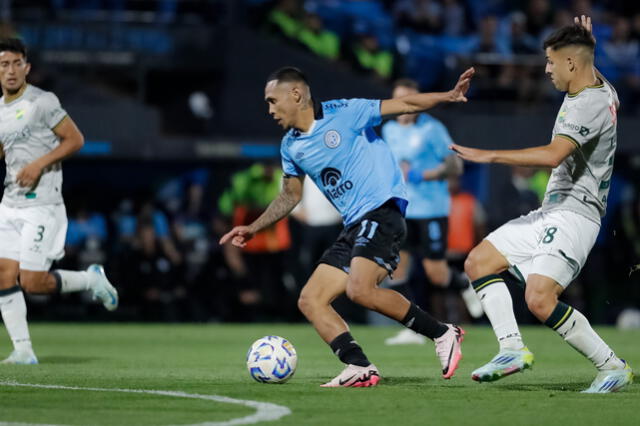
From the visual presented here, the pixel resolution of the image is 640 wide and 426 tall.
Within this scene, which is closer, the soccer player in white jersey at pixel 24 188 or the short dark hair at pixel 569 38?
the short dark hair at pixel 569 38

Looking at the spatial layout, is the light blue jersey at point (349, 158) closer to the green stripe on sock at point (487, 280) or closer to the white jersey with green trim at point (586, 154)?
the green stripe on sock at point (487, 280)

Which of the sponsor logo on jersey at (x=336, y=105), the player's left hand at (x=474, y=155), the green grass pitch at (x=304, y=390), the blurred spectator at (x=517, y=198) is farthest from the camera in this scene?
the blurred spectator at (x=517, y=198)

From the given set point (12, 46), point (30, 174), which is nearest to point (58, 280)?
point (30, 174)

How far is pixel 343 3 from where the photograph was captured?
22.6 meters

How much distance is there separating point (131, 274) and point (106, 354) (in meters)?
6.03

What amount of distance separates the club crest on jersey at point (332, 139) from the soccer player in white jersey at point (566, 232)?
1154mm

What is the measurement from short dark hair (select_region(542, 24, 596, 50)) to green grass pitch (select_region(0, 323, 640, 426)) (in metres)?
2.10

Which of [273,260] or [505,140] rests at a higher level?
[505,140]

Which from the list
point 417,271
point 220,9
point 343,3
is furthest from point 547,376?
point 343,3

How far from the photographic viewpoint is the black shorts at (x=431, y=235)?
43.9 feet

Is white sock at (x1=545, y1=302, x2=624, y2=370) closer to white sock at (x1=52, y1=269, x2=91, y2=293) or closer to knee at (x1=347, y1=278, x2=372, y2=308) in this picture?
knee at (x1=347, y1=278, x2=372, y2=308)

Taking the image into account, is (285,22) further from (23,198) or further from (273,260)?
(23,198)

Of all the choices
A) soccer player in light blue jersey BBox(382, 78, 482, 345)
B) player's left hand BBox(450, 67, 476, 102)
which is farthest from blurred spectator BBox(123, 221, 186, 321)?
player's left hand BBox(450, 67, 476, 102)

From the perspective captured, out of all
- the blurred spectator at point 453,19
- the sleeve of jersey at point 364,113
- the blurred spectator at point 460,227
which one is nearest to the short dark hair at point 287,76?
the sleeve of jersey at point 364,113
